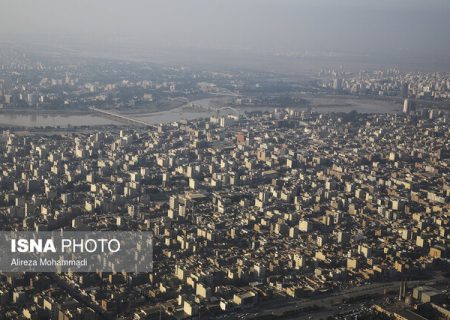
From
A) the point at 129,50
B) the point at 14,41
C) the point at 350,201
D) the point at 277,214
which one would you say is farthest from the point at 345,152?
the point at 129,50

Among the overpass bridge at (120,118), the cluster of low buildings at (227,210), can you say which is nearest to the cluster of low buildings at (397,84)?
the cluster of low buildings at (227,210)

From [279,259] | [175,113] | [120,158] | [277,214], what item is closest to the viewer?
[279,259]

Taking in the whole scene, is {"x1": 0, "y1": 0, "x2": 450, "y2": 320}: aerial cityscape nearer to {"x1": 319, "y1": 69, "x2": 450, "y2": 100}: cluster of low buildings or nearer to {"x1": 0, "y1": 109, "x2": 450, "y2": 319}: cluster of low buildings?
{"x1": 0, "y1": 109, "x2": 450, "y2": 319}: cluster of low buildings

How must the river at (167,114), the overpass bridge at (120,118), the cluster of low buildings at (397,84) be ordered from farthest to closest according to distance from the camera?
the cluster of low buildings at (397,84), the overpass bridge at (120,118), the river at (167,114)

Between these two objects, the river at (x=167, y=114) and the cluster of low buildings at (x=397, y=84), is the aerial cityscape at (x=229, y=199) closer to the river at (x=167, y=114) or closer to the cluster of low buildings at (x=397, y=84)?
the river at (x=167, y=114)

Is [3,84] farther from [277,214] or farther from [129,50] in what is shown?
[129,50]

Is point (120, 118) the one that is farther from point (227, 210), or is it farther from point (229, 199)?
point (227, 210)
